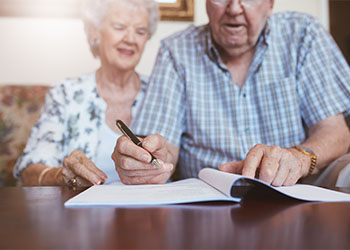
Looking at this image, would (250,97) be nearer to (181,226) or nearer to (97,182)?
(97,182)

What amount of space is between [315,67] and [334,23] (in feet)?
7.25

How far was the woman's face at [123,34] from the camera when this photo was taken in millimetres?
1570

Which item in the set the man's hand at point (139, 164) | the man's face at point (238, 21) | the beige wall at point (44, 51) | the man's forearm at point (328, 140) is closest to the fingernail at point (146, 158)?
the man's hand at point (139, 164)

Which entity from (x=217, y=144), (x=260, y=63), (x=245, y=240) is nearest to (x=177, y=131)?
(x=217, y=144)

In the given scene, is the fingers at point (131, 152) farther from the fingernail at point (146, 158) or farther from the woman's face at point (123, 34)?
the woman's face at point (123, 34)

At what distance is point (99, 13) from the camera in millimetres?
1621

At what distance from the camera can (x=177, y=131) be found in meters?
1.23

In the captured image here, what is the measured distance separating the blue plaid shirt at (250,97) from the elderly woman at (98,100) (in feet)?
0.84

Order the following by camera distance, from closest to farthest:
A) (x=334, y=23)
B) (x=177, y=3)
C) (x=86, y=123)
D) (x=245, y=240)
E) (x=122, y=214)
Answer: (x=245, y=240), (x=122, y=214), (x=86, y=123), (x=177, y=3), (x=334, y=23)

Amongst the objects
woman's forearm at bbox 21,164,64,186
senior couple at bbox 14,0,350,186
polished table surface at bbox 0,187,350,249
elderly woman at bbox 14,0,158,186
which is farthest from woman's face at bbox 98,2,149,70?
polished table surface at bbox 0,187,350,249

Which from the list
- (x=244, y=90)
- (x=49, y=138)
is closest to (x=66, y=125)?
(x=49, y=138)

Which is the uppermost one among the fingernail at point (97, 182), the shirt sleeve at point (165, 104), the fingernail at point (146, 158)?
the shirt sleeve at point (165, 104)

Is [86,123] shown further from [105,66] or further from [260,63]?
[260,63]

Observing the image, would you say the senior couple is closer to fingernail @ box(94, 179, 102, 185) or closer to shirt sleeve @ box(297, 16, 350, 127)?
shirt sleeve @ box(297, 16, 350, 127)
